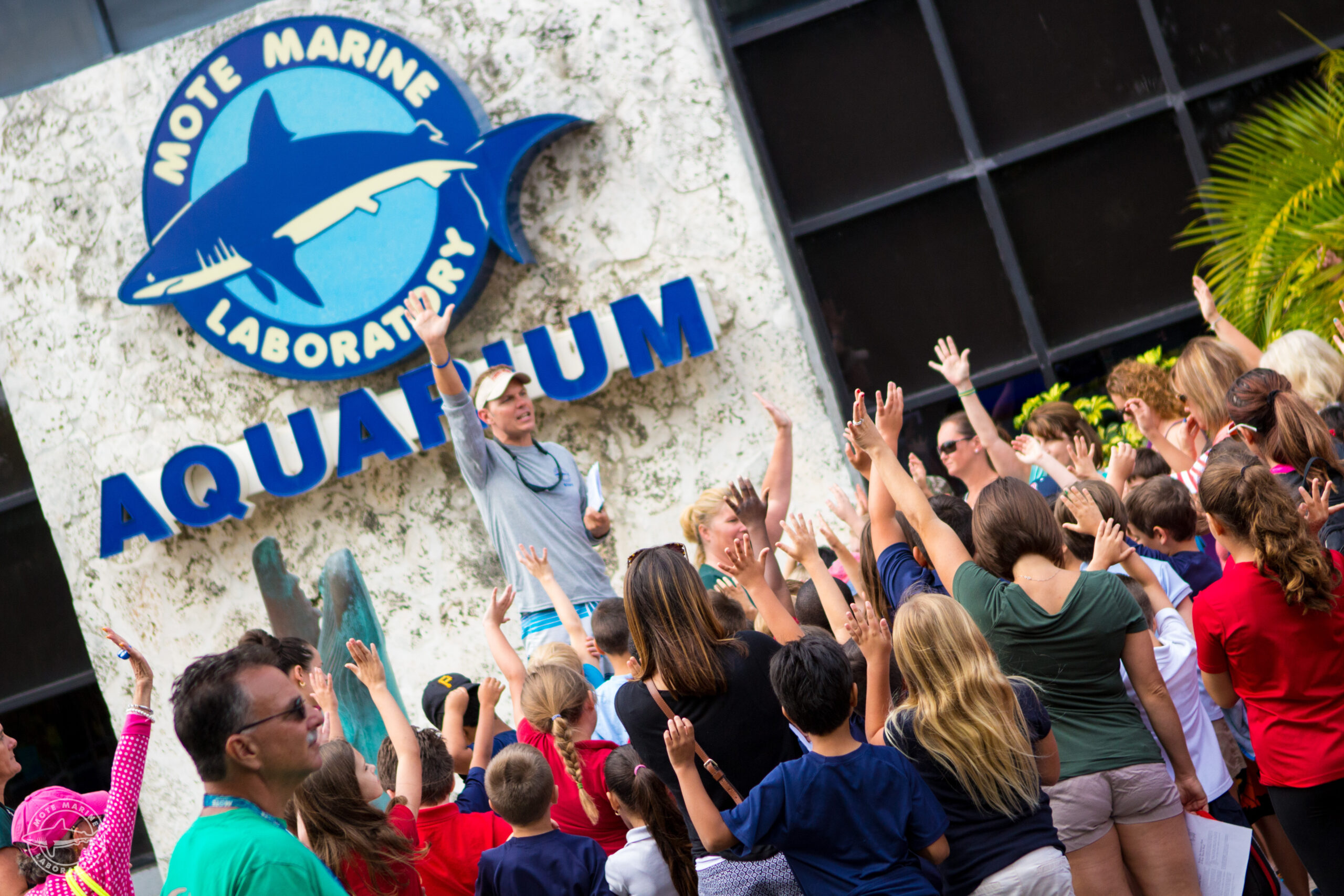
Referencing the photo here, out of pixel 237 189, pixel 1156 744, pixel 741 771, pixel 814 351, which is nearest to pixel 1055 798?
pixel 1156 744

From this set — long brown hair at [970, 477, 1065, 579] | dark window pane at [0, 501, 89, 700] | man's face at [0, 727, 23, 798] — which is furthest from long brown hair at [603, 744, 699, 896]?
dark window pane at [0, 501, 89, 700]

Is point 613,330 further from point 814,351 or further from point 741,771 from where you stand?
point 741,771

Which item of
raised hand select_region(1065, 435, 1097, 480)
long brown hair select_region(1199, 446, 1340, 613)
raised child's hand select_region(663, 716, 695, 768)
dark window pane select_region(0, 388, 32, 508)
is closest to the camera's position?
raised child's hand select_region(663, 716, 695, 768)

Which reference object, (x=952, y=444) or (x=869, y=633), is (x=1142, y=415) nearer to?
(x=952, y=444)

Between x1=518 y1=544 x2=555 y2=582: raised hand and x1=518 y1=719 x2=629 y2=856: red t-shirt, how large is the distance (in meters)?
0.91

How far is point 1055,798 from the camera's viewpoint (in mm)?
2764

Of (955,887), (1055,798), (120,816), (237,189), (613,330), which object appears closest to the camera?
(955,887)

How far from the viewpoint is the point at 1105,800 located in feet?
9.08

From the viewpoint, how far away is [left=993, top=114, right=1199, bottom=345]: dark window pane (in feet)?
20.1

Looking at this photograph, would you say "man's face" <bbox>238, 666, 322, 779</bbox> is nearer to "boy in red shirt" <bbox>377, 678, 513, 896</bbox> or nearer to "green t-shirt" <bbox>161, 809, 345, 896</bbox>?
"green t-shirt" <bbox>161, 809, 345, 896</bbox>

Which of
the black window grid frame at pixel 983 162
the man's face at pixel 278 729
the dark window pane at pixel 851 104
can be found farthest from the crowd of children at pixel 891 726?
the dark window pane at pixel 851 104

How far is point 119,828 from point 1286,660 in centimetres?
283

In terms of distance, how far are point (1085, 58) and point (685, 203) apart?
7.73ft

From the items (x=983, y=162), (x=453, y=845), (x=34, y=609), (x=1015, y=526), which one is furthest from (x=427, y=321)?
(x=34, y=609)
